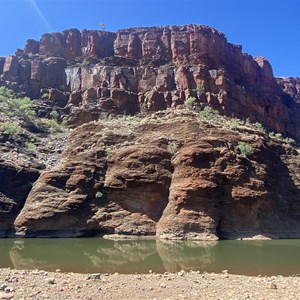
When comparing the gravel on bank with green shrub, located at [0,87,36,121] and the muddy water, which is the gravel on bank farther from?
green shrub, located at [0,87,36,121]

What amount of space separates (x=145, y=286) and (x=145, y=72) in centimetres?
7242

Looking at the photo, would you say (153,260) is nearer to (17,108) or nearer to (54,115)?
(17,108)

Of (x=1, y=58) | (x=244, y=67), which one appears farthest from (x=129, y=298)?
(x=244, y=67)

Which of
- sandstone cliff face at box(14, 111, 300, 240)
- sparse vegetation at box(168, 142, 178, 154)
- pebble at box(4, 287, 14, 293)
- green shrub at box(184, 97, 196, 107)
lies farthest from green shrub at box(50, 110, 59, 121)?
pebble at box(4, 287, 14, 293)

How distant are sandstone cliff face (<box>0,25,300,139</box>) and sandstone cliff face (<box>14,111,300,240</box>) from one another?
92.7 ft

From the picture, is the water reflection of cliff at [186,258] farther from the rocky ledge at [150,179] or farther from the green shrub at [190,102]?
the green shrub at [190,102]

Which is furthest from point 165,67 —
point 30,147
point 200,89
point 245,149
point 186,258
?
point 186,258

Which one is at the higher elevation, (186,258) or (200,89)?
(200,89)

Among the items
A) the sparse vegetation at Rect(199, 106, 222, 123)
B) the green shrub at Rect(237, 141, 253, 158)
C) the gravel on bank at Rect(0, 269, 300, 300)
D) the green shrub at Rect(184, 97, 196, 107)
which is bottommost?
the gravel on bank at Rect(0, 269, 300, 300)

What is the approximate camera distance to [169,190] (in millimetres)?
42375

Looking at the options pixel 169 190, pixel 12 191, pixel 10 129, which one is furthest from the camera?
pixel 10 129

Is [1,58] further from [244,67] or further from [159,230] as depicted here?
[159,230]

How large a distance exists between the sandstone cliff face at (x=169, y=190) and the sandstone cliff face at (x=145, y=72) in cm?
2824

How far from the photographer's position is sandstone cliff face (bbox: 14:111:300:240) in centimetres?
3938
